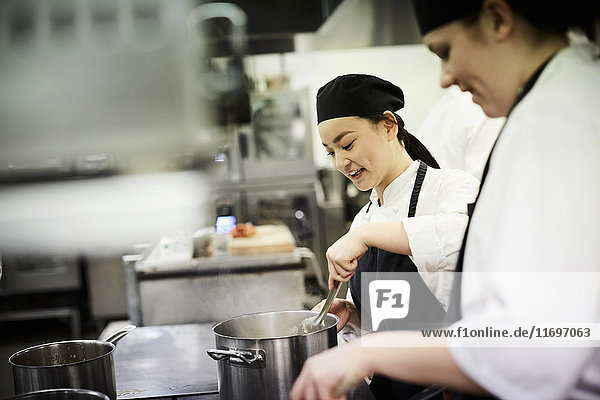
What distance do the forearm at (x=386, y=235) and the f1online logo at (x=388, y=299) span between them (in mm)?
198

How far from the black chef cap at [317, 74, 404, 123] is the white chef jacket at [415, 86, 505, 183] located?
0.89m

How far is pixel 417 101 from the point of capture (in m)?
1.74

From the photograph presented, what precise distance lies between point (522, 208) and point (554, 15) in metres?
0.26

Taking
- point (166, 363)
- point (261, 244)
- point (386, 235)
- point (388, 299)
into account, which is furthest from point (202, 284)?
point (386, 235)

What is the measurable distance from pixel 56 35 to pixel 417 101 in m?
2.83

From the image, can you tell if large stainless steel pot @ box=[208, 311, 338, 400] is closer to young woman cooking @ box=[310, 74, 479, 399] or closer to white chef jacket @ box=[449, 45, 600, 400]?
young woman cooking @ box=[310, 74, 479, 399]

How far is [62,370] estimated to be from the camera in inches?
38.5

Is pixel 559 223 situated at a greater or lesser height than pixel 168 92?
lesser

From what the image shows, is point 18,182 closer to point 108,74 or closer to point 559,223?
point 108,74

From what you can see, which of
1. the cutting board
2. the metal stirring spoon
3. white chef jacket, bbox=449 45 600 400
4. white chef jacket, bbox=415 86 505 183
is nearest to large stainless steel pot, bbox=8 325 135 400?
the metal stirring spoon

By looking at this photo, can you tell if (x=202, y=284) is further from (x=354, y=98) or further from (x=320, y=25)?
(x=354, y=98)

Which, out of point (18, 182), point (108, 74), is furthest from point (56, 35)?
point (18, 182)

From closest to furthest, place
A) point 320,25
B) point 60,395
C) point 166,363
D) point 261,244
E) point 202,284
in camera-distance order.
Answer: point 60,395, point 166,363, point 202,284, point 261,244, point 320,25

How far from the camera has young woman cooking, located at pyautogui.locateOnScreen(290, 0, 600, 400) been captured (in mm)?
677
